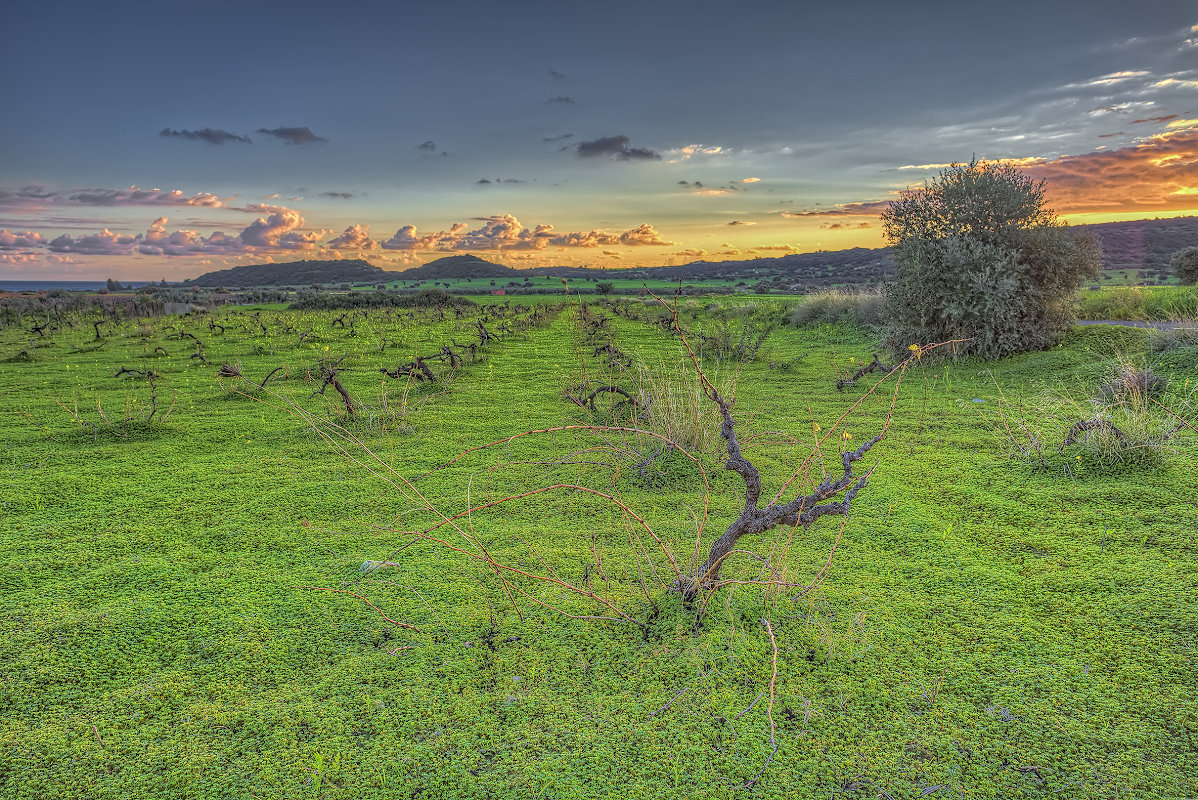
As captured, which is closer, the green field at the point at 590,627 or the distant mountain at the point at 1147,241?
the green field at the point at 590,627

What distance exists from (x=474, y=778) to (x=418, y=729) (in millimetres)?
410

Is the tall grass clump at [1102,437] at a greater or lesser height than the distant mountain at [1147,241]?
lesser

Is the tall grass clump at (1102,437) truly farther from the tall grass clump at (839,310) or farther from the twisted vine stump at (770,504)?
the tall grass clump at (839,310)

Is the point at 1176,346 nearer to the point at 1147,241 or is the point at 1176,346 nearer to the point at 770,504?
the point at 770,504

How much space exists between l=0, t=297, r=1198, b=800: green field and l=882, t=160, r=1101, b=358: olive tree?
18.3 feet

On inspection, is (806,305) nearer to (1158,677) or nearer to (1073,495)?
(1073,495)

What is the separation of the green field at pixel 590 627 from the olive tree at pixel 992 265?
559 cm

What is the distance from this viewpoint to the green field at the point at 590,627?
98.9 inches

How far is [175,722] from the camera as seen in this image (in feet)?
9.08

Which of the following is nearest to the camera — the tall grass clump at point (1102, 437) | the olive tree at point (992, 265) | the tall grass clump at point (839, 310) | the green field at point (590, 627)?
the green field at point (590, 627)

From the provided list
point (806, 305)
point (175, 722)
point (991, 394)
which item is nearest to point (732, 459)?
point (175, 722)

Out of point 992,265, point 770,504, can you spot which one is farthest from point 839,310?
point 770,504

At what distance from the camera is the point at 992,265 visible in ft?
39.9

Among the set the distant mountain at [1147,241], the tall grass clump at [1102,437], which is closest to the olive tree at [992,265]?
the tall grass clump at [1102,437]
